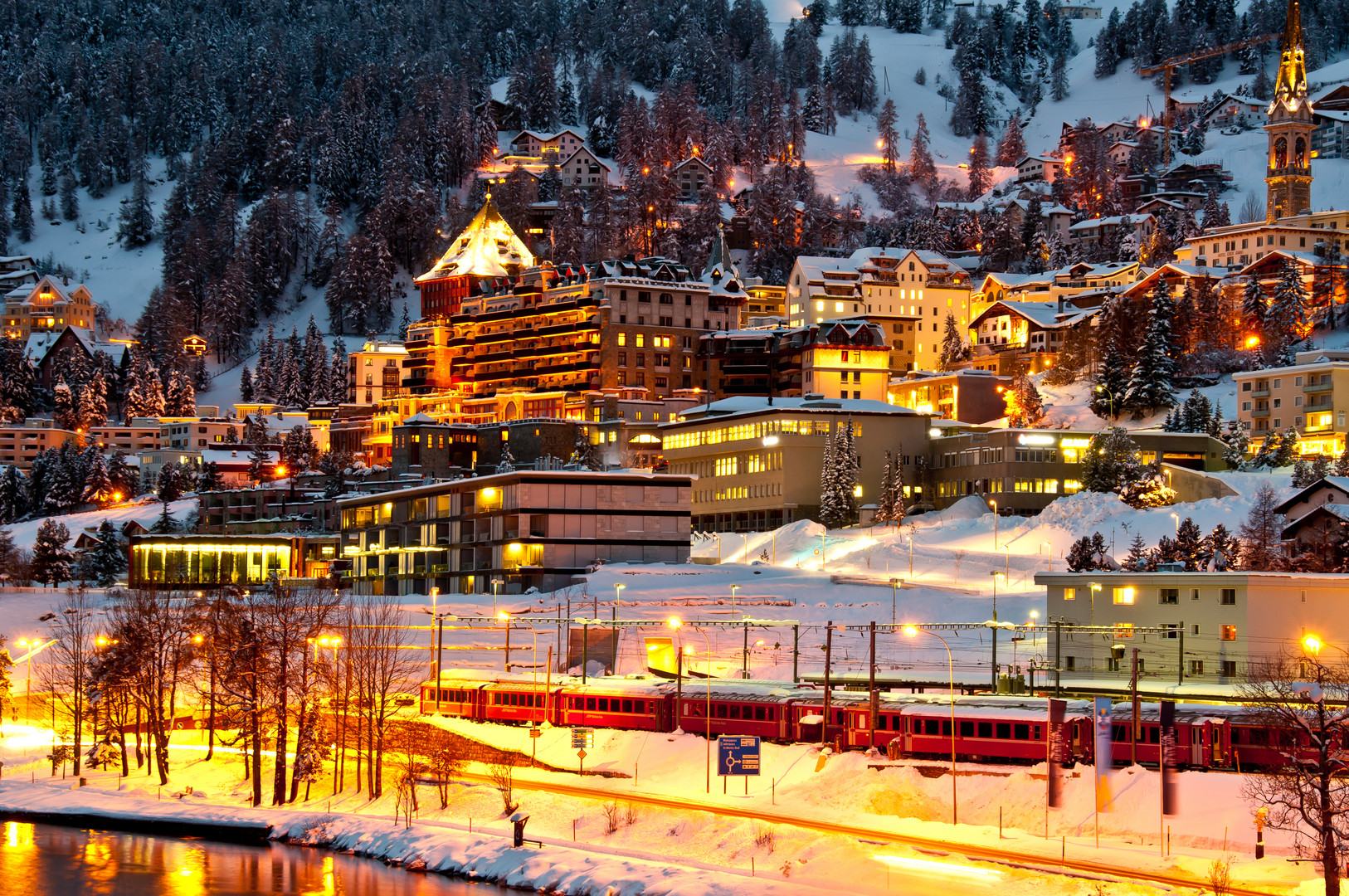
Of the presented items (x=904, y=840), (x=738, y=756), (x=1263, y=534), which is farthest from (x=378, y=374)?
(x=904, y=840)

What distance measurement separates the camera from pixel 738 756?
1997 inches

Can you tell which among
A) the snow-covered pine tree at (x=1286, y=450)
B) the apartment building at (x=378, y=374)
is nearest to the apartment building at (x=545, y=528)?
the snow-covered pine tree at (x=1286, y=450)

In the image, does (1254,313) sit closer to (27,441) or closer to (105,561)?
(105,561)

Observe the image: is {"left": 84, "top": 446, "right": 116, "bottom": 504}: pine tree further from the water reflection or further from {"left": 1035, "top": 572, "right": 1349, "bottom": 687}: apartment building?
{"left": 1035, "top": 572, "right": 1349, "bottom": 687}: apartment building

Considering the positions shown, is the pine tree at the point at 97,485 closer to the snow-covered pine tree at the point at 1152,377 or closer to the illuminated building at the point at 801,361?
the illuminated building at the point at 801,361

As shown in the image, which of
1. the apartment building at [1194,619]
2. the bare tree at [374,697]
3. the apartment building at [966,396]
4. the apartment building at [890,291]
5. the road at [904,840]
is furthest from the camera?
the apartment building at [890,291]

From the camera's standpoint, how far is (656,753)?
190 feet

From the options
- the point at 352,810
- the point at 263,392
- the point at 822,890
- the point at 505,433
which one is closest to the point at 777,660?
the point at 352,810

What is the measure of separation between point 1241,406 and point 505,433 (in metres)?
64.4

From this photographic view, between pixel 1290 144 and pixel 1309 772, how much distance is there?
494 ft

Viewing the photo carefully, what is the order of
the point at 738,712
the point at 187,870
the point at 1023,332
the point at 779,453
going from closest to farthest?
1. the point at 187,870
2. the point at 738,712
3. the point at 779,453
4. the point at 1023,332

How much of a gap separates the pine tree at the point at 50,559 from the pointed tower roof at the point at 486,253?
216 ft

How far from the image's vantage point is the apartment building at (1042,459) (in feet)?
357

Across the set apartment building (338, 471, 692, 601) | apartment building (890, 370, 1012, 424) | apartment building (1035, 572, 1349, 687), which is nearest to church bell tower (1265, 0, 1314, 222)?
apartment building (890, 370, 1012, 424)
